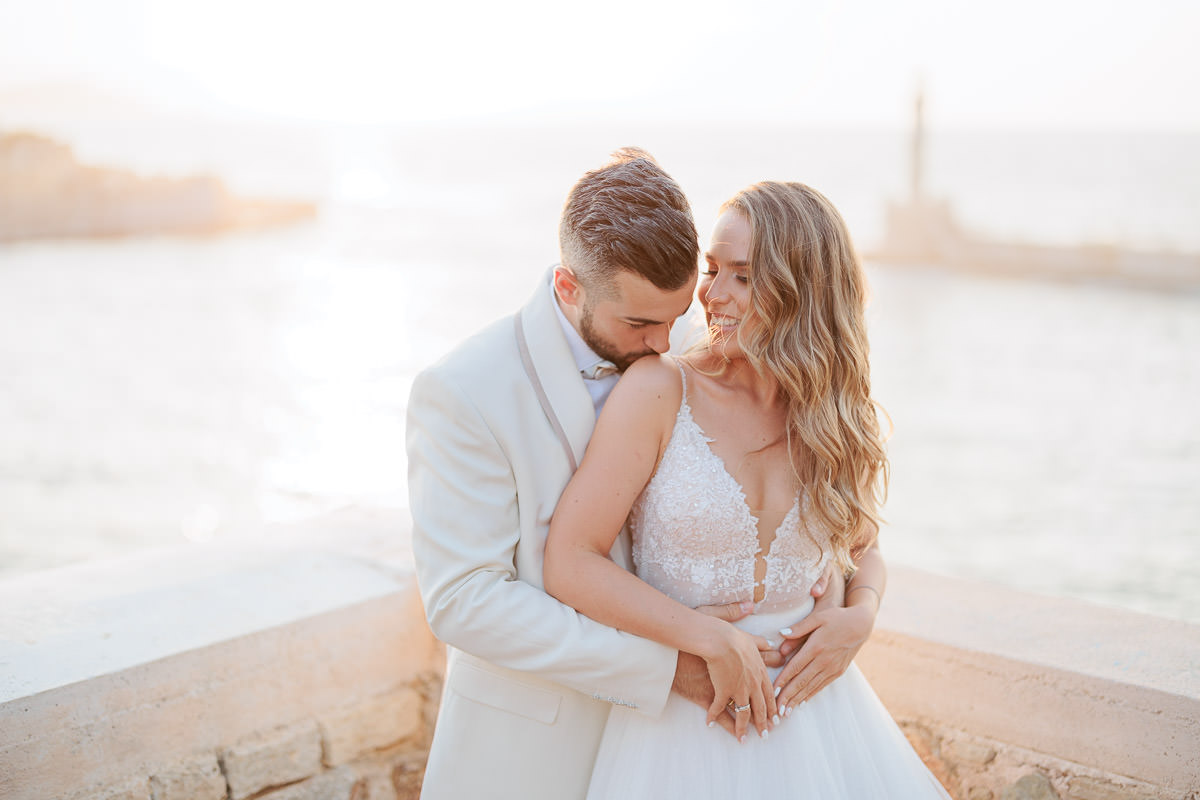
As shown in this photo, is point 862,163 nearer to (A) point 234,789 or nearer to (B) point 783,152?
(B) point 783,152

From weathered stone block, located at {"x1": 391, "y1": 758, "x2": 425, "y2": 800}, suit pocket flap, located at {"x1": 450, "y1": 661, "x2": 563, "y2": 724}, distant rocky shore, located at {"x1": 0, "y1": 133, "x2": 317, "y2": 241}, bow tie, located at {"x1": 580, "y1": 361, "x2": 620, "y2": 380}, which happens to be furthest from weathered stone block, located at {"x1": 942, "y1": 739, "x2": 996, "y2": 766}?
distant rocky shore, located at {"x1": 0, "y1": 133, "x2": 317, "y2": 241}

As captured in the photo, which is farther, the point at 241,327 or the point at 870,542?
the point at 241,327

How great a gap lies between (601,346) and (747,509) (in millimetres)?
413

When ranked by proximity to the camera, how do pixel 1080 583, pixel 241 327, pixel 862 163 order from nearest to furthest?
pixel 1080 583 < pixel 241 327 < pixel 862 163

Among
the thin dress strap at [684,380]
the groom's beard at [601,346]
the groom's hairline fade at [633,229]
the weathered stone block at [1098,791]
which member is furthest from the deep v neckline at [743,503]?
the weathered stone block at [1098,791]

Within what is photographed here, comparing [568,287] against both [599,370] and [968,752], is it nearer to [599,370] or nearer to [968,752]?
[599,370]

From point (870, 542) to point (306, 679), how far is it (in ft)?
4.19

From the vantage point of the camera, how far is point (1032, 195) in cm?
4916

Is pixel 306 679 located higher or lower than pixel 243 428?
higher

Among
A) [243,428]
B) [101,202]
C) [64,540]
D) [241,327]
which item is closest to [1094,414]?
[243,428]

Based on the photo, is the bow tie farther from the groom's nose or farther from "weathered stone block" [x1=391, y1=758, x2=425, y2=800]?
"weathered stone block" [x1=391, y1=758, x2=425, y2=800]

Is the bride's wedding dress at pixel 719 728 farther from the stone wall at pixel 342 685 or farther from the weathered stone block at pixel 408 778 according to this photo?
the weathered stone block at pixel 408 778

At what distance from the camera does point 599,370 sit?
1917mm

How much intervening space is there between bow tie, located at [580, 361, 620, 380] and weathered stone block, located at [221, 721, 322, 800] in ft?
3.46
